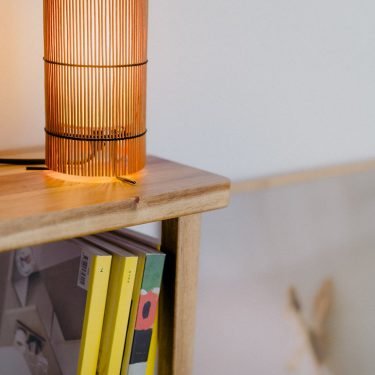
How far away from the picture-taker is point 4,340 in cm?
122

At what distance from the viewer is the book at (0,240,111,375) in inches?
41.9

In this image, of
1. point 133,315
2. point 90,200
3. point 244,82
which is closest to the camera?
point 90,200

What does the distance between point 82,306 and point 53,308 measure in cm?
8

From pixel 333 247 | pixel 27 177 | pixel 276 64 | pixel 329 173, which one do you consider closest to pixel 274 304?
pixel 333 247

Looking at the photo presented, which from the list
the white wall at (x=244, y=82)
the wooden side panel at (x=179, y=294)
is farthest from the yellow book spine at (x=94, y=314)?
the white wall at (x=244, y=82)

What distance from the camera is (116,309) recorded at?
1.06 m

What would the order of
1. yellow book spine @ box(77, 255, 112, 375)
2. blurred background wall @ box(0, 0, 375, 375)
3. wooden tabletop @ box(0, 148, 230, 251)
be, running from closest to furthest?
wooden tabletop @ box(0, 148, 230, 251), yellow book spine @ box(77, 255, 112, 375), blurred background wall @ box(0, 0, 375, 375)

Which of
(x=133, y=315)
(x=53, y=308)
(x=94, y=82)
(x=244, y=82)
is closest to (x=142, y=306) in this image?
(x=133, y=315)

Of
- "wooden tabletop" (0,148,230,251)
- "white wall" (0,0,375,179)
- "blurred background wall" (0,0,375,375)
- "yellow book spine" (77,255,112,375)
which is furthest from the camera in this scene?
"blurred background wall" (0,0,375,375)

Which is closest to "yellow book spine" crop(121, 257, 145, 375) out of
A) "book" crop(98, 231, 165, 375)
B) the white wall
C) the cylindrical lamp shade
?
"book" crop(98, 231, 165, 375)

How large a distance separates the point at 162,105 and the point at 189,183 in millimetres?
370

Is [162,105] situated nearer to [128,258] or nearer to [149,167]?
[149,167]

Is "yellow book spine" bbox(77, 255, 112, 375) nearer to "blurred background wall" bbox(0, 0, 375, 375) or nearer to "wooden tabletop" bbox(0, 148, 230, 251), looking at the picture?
"wooden tabletop" bbox(0, 148, 230, 251)

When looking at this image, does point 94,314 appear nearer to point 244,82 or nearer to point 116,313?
point 116,313
